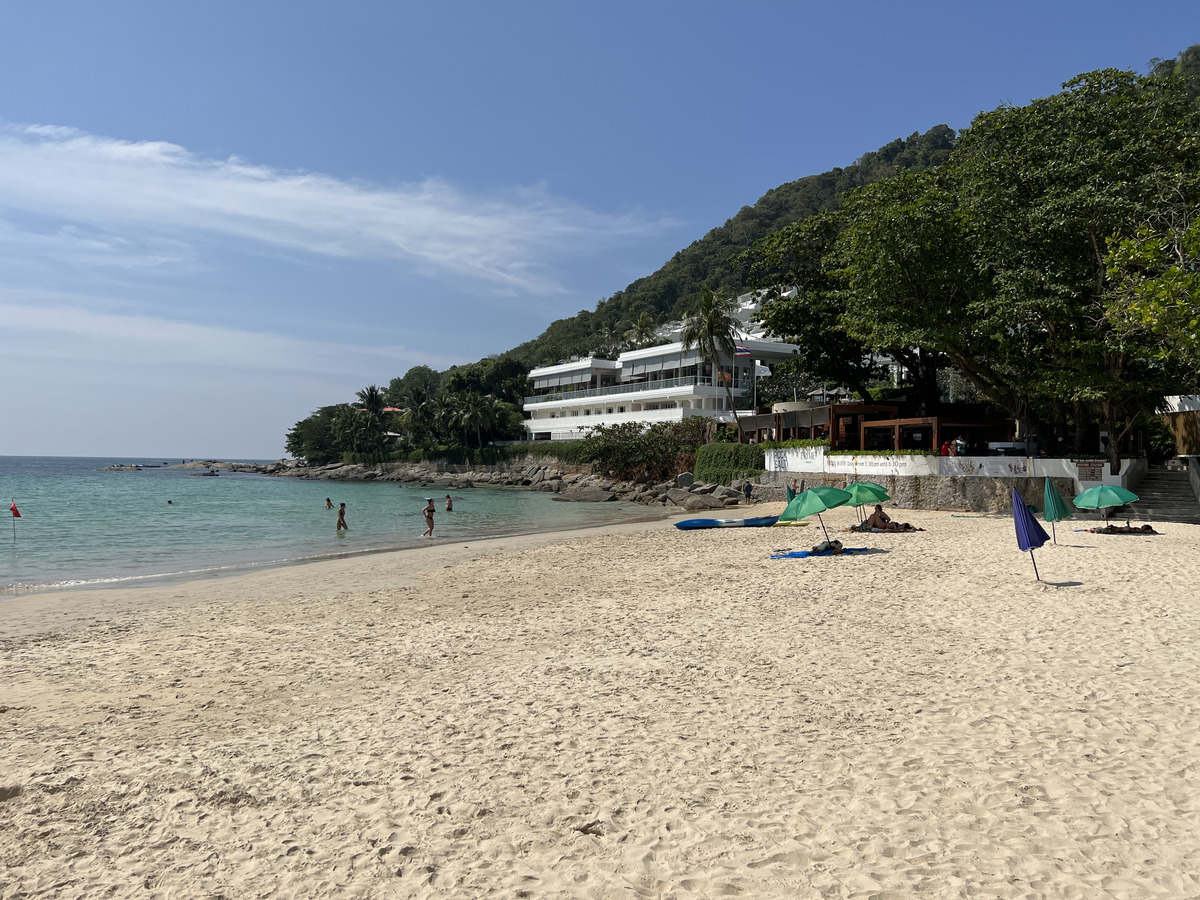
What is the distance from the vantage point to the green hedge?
41594mm

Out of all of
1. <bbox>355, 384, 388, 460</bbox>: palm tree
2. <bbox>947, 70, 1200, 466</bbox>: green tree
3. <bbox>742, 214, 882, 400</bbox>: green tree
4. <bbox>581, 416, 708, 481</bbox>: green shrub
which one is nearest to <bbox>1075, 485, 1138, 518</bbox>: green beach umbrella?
<bbox>947, 70, 1200, 466</bbox>: green tree

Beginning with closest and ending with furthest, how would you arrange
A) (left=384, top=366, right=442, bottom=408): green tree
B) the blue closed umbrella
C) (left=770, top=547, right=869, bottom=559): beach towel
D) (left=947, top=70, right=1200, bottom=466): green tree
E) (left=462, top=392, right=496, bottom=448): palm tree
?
the blue closed umbrella → (left=770, top=547, right=869, bottom=559): beach towel → (left=947, top=70, right=1200, bottom=466): green tree → (left=462, top=392, right=496, bottom=448): palm tree → (left=384, top=366, right=442, bottom=408): green tree

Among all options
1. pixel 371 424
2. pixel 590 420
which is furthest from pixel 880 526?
pixel 371 424

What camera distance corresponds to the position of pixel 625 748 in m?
6.17

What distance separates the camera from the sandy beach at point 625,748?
4434 millimetres

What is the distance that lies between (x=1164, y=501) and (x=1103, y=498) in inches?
444

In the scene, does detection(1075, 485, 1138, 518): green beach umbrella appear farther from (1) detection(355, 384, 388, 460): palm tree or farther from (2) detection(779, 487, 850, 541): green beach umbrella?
(1) detection(355, 384, 388, 460): palm tree

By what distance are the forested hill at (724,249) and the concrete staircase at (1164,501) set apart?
9199 cm

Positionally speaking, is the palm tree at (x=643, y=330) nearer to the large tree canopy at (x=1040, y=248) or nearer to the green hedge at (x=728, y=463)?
the green hedge at (x=728, y=463)

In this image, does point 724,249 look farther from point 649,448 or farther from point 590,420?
point 649,448

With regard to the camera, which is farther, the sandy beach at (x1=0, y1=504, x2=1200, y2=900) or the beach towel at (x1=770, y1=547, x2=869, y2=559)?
the beach towel at (x1=770, y1=547, x2=869, y2=559)

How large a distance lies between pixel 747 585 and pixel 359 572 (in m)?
10.1

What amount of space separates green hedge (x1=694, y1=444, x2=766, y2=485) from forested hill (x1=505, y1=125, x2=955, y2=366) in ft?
234

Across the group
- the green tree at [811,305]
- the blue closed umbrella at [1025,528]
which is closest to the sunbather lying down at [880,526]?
the blue closed umbrella at [1025,528]
